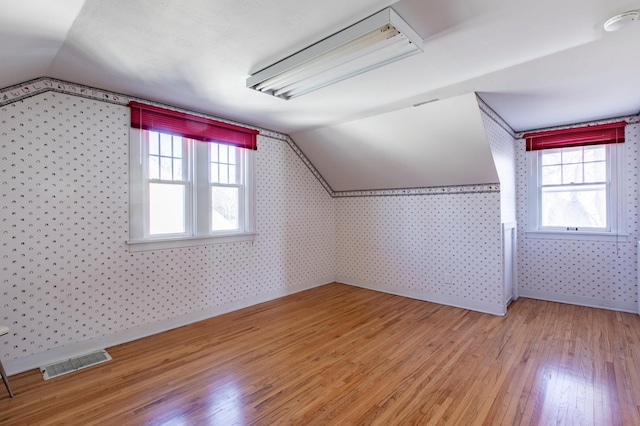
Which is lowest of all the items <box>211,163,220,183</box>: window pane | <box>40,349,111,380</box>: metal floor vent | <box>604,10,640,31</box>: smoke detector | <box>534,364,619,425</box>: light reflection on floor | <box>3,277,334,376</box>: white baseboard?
<box>534,364,619,425</box>: light reflection on floor

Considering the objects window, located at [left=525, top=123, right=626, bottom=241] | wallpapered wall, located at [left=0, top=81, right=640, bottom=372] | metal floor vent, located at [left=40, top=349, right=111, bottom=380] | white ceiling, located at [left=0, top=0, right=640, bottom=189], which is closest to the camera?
white ceiling, located at [left=0, top=0, right=640, bottom=189]

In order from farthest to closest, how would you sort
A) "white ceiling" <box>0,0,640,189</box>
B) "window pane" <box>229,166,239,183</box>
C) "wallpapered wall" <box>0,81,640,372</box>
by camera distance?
1. "window pane" <box>229,166,239,183</box>
2. "wallpapered wall" <box>0,81,640,372</box>
3. "white ceiling" <box>0,0,640,189</box>

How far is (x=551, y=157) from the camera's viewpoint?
15.4 feet

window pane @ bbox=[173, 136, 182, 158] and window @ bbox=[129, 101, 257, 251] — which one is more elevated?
window pane @ bbox=[173, 136, 182, 158]

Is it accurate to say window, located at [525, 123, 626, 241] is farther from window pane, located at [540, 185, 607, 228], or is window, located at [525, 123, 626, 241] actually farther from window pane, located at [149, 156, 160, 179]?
window pane, located at [149, 156, 160, 179]

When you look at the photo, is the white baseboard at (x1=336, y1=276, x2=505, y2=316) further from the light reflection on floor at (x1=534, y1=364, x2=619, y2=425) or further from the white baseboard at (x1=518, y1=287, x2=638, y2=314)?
the light reflection on floor at (x1=534, y1=364, x2=619, y2=425)

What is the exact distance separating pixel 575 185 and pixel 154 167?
226 inches

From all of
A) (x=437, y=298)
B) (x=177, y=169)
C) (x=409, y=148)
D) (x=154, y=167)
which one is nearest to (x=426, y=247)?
(x=437, y=298)

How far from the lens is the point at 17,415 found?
210 centimetres

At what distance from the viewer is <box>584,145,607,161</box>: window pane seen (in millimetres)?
4293

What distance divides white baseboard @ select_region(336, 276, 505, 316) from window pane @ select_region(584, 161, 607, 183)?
2.32 m

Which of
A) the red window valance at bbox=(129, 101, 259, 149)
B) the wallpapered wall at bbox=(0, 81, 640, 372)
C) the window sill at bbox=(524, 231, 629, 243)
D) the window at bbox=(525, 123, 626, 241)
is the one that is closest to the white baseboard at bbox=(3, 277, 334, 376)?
the wallpapered wall at bbox=(0, 81, 640, 372)

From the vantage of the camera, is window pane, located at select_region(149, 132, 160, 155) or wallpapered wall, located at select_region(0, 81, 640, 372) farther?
window pane, located at select_region(149, 132, 160, 155)

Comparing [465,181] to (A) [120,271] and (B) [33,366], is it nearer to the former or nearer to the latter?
(A) [120,271]
